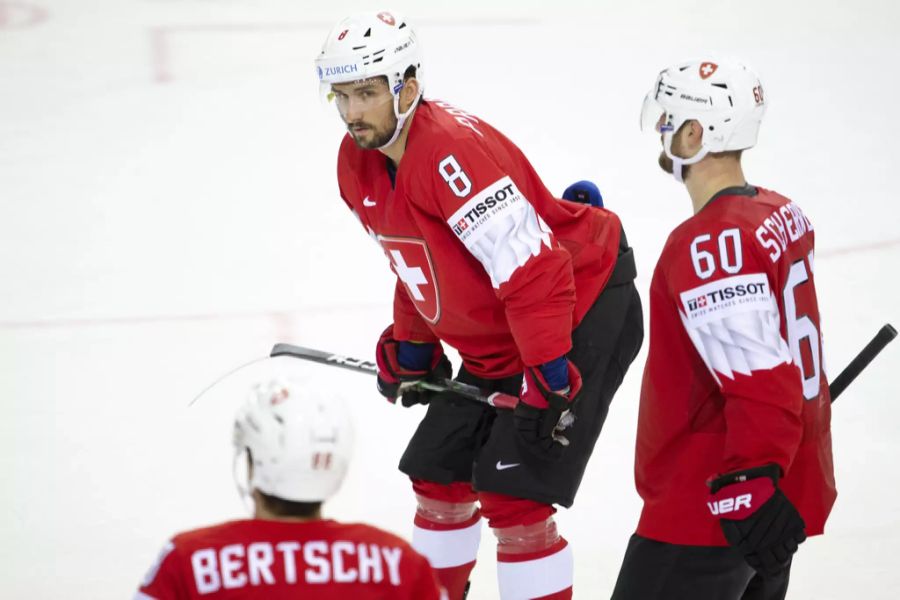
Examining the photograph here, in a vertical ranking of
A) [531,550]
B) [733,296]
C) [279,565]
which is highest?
[733,296]

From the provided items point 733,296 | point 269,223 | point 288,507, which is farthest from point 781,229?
point 269,223

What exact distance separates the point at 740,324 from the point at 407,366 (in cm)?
113

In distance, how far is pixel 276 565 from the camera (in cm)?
163

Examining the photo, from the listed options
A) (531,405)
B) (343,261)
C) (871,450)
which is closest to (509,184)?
(531,405)

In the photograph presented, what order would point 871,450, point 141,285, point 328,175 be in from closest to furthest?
point 871,450 < point 141,285 < point 328,175

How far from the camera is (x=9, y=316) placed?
15.6 ft

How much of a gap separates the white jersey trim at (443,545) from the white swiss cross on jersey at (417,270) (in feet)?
1.46

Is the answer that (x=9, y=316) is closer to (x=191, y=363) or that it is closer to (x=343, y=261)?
(x=191, y=363)

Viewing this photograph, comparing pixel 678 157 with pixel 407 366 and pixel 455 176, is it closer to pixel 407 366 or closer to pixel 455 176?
pixel 455 176

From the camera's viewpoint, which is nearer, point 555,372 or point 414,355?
point 555,372

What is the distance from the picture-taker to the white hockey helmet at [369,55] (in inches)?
105

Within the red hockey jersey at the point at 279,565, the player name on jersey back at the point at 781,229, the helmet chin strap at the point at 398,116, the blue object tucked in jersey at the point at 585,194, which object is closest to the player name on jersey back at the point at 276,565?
the red hockey jersey at the point at 279,565

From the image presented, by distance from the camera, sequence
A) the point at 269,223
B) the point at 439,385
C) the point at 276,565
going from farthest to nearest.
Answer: the point at 269,223
the point at 439,385
the point at 276,565

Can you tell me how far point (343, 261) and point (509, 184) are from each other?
2.65 meters
